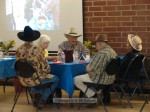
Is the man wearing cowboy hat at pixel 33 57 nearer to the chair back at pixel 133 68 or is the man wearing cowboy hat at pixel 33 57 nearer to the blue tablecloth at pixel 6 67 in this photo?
the blue tablecloth at pixel 6 67

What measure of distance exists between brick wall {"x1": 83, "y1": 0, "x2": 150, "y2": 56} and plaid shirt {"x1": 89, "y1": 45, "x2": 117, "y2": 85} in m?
1.42

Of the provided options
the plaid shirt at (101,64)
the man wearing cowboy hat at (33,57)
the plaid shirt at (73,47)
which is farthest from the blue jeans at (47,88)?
the plaid shirt at (73,47)

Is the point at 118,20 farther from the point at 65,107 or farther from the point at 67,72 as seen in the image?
the point at 65,107

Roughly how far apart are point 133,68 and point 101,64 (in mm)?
609

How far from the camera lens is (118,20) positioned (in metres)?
6.11

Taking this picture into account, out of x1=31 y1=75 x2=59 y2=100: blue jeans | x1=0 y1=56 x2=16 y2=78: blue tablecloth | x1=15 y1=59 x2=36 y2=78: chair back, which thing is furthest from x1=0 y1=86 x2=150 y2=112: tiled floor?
x1=15 y1=59 x2=36 y2=78: chair back

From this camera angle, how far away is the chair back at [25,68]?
443 cm

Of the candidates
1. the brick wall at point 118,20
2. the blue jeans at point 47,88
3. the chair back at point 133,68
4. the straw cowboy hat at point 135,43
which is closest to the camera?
the blue jeans at point 47,88

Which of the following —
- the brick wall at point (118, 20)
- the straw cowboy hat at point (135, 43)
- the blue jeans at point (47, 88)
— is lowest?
the blue jeans at point (47, 88)

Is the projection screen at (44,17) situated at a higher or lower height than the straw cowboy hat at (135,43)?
higher

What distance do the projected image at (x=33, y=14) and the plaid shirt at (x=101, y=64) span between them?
202 centimetres

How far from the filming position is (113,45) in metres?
6.18

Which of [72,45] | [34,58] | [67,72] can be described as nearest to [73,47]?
[72,45]

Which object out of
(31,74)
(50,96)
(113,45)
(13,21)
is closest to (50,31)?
(13,21)
